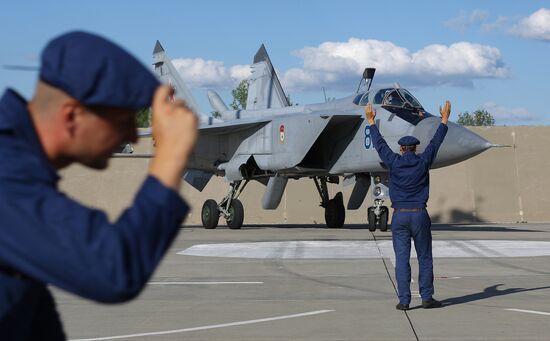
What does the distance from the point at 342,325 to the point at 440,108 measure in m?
3.22

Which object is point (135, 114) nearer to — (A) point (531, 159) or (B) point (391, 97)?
(B) point (391, 97)

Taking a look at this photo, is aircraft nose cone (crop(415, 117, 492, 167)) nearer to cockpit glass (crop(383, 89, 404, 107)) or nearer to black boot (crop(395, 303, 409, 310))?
cockpit glass (crop(383, 89, 404, 107))

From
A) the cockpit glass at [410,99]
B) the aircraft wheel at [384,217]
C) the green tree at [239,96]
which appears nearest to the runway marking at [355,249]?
the aircraft wheel at [384,217]

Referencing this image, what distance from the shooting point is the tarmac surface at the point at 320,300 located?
286 inches

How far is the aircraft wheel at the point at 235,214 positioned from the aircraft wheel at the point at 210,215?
61 cm

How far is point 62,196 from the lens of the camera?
5.39ft

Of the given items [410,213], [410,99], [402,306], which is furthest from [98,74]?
[410,99]

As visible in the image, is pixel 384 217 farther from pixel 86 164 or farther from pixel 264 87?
pixel 86 164

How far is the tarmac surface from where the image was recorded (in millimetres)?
7254

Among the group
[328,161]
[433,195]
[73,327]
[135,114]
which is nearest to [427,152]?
[73,327]

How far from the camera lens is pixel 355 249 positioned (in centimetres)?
1591

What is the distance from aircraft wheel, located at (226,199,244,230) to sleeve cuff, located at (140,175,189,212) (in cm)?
2272

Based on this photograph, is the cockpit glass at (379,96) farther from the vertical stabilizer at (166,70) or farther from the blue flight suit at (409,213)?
the blue flight suit at (409,213)

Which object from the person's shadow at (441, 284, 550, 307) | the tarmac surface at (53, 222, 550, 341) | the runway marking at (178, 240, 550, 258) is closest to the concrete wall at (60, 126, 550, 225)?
the runway marking at (178, 240, 550, 258)
